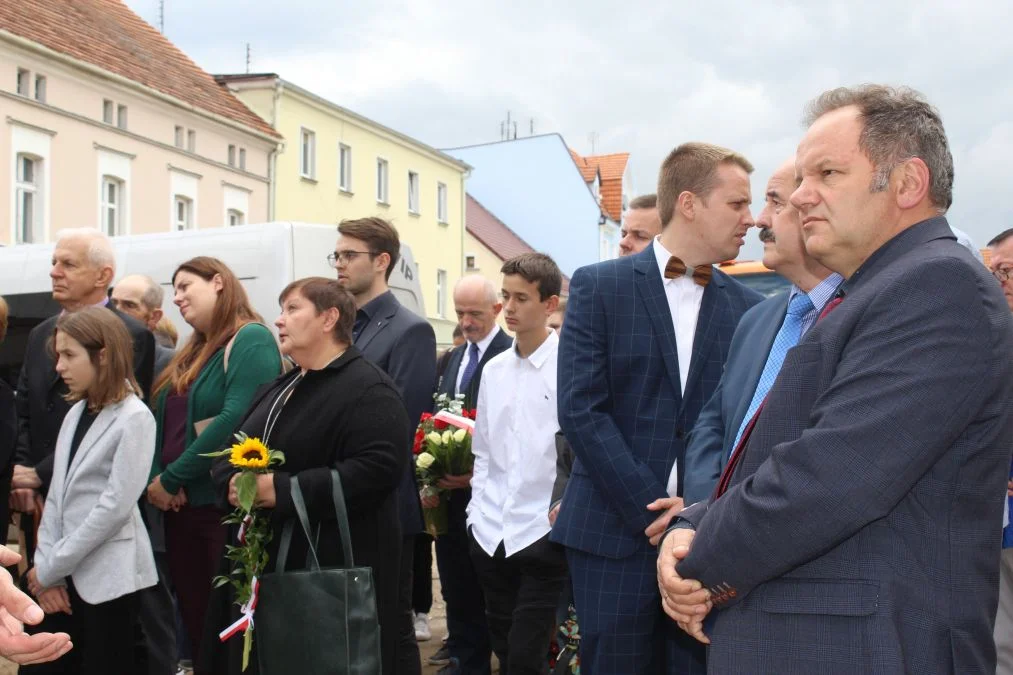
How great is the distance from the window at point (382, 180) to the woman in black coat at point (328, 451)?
30.2 metres

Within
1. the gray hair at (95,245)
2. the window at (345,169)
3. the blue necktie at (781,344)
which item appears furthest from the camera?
the window at (345,169)

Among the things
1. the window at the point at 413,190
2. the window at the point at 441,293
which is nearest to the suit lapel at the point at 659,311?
the window at the point at 413,190

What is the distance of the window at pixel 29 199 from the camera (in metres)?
21.1

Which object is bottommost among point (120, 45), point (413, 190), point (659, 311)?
point (659, 311)

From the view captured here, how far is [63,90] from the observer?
863 inches

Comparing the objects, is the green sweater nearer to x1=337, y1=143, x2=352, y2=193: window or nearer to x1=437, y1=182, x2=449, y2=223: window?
x1=337, y1=143, x2=352, y2=193: window

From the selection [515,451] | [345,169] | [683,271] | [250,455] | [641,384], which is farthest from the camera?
[345,169]

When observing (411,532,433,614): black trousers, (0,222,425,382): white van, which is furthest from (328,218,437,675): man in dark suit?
(0,222,425,382): white van

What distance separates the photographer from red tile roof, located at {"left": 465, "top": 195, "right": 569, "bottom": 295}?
4181 cm

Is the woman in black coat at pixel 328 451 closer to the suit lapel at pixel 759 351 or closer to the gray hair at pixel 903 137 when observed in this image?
the suit lapel at pixel 759 351

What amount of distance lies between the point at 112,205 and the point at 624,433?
71.0 ft

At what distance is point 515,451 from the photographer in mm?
5656

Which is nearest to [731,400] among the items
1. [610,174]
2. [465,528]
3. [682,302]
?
[682,302]

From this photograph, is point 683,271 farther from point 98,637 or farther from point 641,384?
point 98,637
